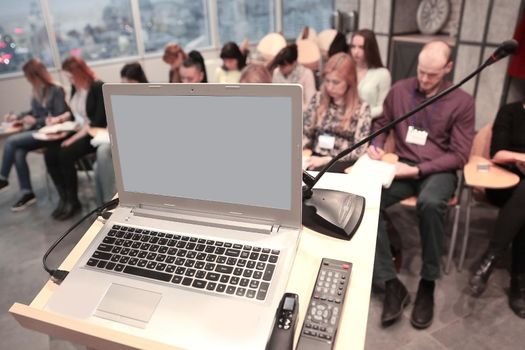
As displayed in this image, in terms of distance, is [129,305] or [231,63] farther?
[231,63]

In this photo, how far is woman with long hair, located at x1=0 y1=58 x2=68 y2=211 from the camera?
3375mm

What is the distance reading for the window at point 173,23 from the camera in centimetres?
651

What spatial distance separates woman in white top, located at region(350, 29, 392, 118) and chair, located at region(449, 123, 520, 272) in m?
0.79

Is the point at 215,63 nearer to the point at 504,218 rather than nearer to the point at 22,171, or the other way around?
the point at 22,171

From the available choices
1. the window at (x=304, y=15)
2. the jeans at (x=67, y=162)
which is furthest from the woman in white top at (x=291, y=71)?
the window at (x=304, y=15)

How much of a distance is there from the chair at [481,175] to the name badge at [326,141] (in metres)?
0.69

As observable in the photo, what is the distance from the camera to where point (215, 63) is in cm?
494

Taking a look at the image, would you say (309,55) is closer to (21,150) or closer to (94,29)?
(21,150)

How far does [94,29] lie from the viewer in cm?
613

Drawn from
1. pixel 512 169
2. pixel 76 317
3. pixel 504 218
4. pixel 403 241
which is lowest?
pixel 403 241

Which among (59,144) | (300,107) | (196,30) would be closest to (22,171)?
(59,144)

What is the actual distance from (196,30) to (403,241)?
5.65 meters

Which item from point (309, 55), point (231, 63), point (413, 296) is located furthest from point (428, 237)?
point (309, 55)

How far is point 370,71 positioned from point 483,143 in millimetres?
1156
